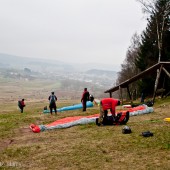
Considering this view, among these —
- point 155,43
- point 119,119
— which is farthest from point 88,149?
point 155,43

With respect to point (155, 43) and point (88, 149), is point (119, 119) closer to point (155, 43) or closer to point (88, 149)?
point (88, 149)

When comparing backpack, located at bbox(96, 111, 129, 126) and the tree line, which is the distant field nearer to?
backpack, located at bbox(96, 111, 129, 126)

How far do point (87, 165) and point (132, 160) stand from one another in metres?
1.58

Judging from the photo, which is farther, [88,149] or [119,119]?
[119,119]

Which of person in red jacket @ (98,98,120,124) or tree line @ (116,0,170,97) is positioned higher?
tree line @ (116,0,170,97)

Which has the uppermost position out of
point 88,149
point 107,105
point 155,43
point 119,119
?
A: point 155,43

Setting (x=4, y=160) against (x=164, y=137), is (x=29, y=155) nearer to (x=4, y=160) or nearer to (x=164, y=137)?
(x=4, y=160)

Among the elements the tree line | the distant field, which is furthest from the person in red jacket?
the tree line

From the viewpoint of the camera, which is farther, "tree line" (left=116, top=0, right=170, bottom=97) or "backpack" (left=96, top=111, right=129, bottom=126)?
"tree line" (left=116, top=0, right=170, bottom=97)

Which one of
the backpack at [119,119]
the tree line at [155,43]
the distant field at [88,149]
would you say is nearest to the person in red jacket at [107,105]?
the backpack at [119,119]

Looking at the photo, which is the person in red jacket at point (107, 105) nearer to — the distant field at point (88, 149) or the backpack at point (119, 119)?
the backpack at point (119, 119)

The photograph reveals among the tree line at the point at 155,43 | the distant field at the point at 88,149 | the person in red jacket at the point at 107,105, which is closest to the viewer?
the distant field at the point at 88,149

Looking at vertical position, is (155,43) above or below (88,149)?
above

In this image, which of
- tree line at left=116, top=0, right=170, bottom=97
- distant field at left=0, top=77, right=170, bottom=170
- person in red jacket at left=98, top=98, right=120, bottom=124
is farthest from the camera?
tree line at left=116, top=0, right=170, bottom=97
